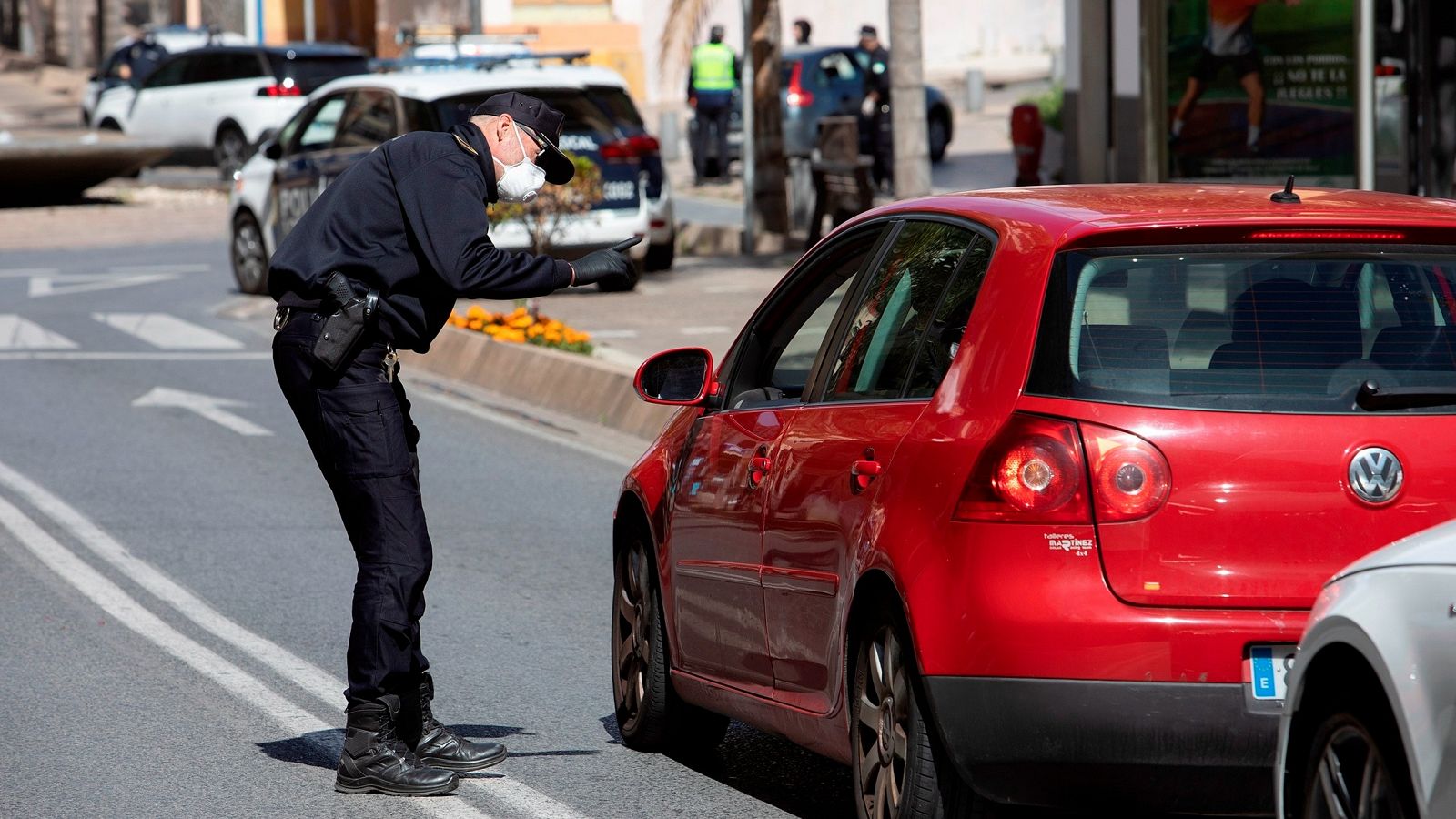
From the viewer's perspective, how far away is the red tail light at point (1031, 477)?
447 cm

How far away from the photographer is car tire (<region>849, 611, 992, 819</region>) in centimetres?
464

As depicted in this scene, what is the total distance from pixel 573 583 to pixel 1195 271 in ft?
15.4

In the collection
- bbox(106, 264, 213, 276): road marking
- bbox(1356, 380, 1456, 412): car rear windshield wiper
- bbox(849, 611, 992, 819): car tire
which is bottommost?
bbox(849, 611, 992, 819): car tire

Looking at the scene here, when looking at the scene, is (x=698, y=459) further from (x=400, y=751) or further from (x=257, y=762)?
(x=257, y=762)

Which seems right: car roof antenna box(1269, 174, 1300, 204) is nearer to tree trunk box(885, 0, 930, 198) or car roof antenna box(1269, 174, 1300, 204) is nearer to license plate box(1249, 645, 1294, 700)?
license plate box(1249, 645, 1294, 700)

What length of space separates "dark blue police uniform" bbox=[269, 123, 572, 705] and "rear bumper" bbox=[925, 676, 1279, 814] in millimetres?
1828

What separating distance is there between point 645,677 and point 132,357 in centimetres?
1098

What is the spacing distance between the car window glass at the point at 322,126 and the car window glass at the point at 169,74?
1595 centimetres

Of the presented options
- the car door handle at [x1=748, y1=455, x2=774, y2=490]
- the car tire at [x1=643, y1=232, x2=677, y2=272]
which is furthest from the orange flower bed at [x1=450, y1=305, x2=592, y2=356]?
the car door handle at [x1=748, y1=455, x2=774, y2=490]

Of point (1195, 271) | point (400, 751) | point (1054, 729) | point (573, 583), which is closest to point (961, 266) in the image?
point (1195, 271)

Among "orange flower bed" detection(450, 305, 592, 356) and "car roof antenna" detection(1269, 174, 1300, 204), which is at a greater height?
"car roof antenna" detection(1269, 174, 1300, 204)

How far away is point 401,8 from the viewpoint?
51906mm

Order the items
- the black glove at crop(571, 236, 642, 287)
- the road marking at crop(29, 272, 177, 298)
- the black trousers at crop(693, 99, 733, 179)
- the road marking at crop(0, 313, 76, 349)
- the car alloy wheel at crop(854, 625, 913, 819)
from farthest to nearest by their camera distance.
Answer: the black trousers at crop(693, 99, 733, 179), the road marking at crop(29, 272, 177, 298), the road marking at crop(0, 313, 76, 349), the black glove at crop(571, 236, 642, 287), the car alloy wheel at crop(854, 625, 913, 819)

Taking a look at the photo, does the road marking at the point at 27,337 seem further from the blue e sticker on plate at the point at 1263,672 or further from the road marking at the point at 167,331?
the blue e sticker on plate at the point at 1263,672
